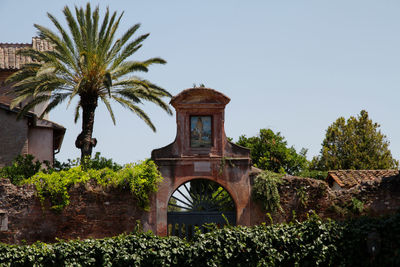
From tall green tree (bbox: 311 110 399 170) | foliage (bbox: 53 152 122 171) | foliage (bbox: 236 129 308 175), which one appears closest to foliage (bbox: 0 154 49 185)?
foliage (bbox: 53 152 122 171)

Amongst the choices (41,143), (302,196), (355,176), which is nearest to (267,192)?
(302,196)

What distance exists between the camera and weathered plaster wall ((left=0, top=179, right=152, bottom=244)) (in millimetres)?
19375

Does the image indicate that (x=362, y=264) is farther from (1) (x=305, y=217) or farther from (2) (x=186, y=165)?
(2) (x=186, y=165)

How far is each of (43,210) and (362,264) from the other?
9.85 metres

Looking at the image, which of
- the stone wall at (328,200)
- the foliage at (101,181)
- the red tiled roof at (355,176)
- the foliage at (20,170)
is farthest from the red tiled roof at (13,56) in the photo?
the stone wall at (328,200)

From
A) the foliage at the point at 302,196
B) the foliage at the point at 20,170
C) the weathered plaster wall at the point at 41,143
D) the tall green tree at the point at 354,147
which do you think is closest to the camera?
the foliage at the point at 302,196

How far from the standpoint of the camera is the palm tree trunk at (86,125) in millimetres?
23859

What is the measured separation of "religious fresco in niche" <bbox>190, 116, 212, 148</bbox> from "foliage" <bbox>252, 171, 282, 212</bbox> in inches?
83.9

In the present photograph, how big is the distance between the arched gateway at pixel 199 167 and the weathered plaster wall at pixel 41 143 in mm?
9802

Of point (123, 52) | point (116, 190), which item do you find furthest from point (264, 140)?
point (116, 190)

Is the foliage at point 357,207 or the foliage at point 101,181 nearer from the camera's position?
the foliage at point 101,181

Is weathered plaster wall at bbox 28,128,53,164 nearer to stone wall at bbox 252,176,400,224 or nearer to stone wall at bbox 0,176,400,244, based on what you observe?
stone wall at bbox 0,176,400,244

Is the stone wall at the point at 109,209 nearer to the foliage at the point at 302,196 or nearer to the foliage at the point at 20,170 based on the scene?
the foliage at the point at 302,196

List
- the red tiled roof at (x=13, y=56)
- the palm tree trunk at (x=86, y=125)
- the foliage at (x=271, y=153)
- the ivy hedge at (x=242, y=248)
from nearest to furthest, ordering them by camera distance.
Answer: the ivy hedge at (x=242, y=248) < the palm tree trunk at (x=86, y=125) < the red tiled roof at (x=13, y=56) < the foliage at (x=271, y=153)
